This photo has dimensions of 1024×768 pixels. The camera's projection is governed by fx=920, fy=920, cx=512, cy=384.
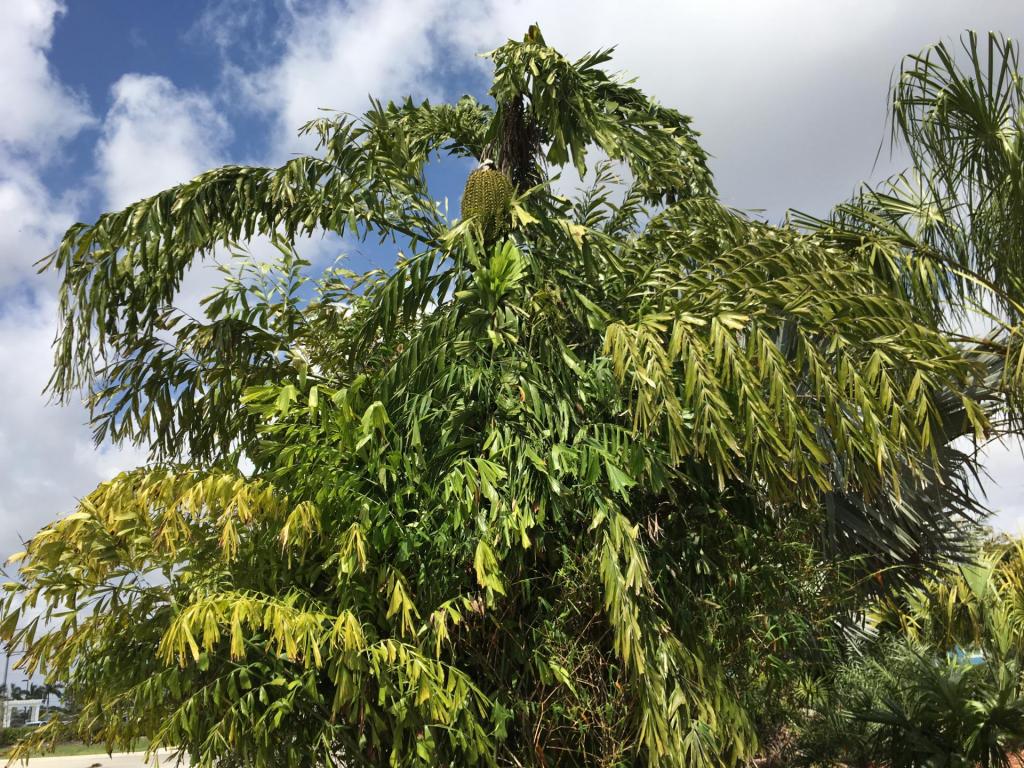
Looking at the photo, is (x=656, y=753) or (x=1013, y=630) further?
(x=1013, y=630)

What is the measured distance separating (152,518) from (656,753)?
293cm

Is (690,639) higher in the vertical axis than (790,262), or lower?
lower

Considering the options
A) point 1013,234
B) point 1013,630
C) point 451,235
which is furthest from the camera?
point 1013,630

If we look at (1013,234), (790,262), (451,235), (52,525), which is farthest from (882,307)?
(52,525)

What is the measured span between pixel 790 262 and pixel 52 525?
435cm

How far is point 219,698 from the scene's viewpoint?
463 centimetres

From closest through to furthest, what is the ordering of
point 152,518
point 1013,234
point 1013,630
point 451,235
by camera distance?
point 152,518
point 451,235
point 1013,234
point 1013,630

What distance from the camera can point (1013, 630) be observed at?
303 inches

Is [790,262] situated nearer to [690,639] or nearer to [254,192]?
[690,639]

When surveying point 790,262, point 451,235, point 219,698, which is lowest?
point 219,698

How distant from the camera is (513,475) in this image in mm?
4898

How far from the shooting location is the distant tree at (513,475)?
4.67 m

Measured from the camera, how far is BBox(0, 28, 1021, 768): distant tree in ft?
15.3

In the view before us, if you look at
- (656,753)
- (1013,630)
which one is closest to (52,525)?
(656,753)
